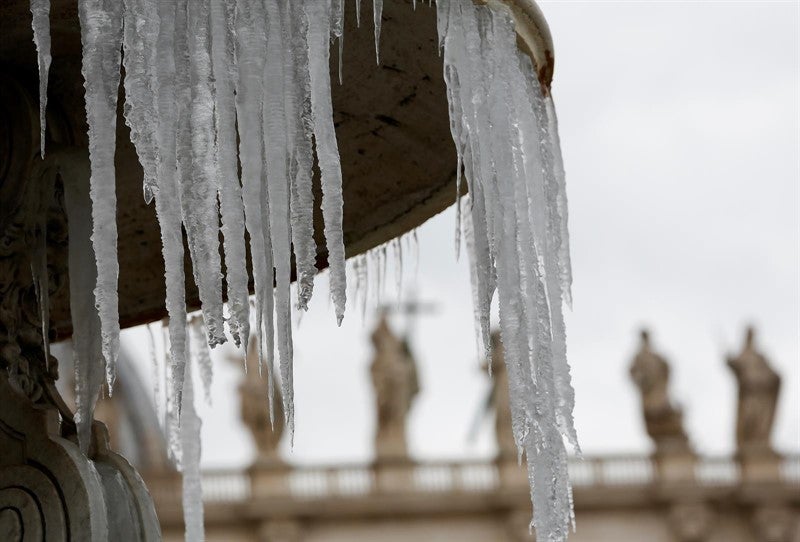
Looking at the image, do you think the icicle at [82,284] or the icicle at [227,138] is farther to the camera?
the icicle at [82,284]

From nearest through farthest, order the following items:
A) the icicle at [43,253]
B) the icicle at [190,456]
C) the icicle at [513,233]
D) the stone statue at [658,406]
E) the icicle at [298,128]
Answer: the icicle at [298,128], the icicle at [513,233], the icicle at [43,253], the icicle at [190,456], the stone statue at [658,406]

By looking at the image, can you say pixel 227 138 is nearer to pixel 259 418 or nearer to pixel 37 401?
pixel 37 401

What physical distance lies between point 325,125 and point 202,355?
1.78 m

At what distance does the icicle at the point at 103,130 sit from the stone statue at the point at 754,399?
2484cm

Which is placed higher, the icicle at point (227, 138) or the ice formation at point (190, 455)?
the icicle at point (227, 138)

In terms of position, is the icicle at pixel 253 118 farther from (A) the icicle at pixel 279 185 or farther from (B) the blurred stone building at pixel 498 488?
(B) the blurred stone building at pixel 498 488

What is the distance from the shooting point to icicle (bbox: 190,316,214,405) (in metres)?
5.26

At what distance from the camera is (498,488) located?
27.3m

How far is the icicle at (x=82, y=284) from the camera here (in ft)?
13.7

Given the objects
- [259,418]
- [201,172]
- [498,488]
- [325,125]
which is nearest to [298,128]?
[325,125]

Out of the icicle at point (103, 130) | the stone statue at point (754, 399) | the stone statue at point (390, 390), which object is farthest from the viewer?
the stone statue at point (754, 399)

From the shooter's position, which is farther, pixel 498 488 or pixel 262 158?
pixel 498 488

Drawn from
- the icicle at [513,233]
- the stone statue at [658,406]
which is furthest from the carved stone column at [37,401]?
the stone statue at [658,406]

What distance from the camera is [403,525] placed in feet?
90.1
